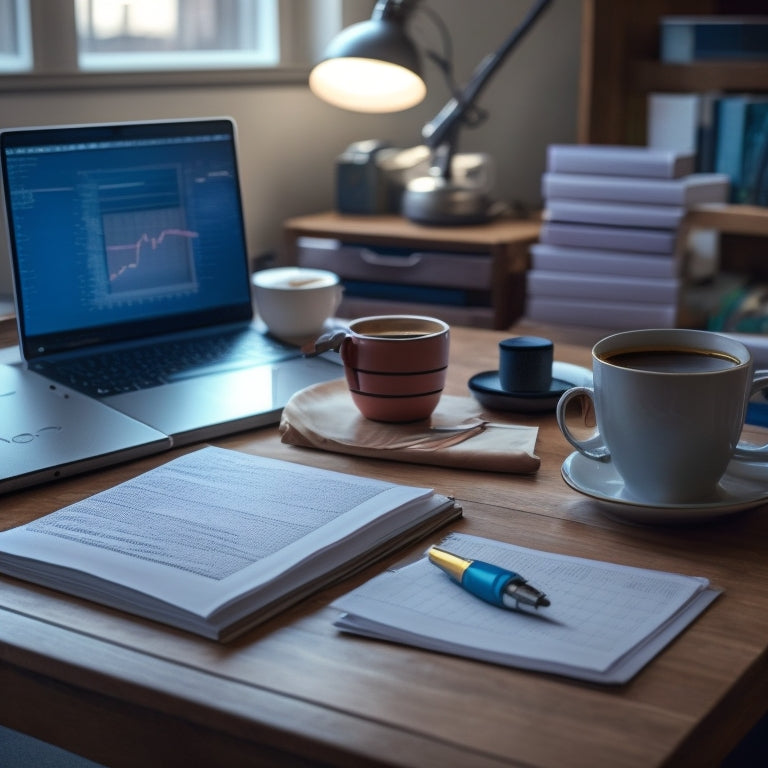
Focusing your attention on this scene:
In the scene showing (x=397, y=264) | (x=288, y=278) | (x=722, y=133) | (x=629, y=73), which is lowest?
(x=397, y=264)

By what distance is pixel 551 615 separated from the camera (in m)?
0.72

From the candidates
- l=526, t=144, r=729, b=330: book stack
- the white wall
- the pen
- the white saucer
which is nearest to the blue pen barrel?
the pen

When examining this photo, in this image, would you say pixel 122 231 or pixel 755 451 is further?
pixel 122 231

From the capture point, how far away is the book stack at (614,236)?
2070 mm

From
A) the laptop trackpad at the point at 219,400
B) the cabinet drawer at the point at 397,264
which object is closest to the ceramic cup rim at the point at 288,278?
the laptop trackpad at the point at 219,400

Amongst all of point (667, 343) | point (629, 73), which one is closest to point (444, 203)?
point (629, 73)

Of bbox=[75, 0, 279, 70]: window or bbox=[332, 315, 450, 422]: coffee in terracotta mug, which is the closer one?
bbox=[332, 315, 450, 422]: coffee in terracotta mug

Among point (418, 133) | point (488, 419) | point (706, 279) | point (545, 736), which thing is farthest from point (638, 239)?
point (545, 736)

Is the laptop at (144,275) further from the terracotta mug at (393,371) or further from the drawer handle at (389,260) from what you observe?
the drawer handle at (389,260)

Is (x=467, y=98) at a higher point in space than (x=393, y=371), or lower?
higher

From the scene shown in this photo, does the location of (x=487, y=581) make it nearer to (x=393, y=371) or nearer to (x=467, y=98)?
(x=393, y=371)

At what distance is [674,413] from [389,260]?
4.71ft

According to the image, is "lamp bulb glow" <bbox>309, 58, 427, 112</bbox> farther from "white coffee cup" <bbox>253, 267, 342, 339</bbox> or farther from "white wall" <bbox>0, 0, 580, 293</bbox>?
"white coffee cup" <bbox>253, 267, 342, 339</bbox>

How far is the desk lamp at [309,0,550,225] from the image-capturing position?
1.79 metres
